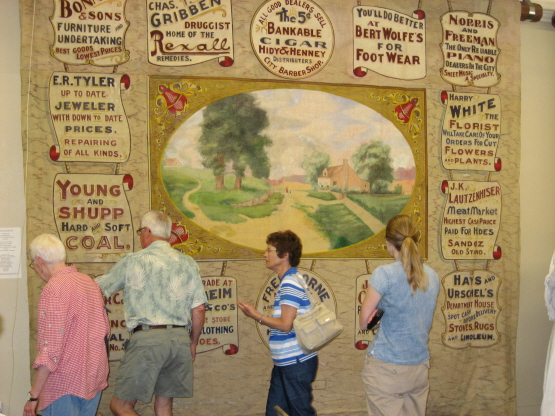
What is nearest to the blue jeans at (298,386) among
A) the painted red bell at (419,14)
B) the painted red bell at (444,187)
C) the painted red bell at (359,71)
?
the painted red bell at (444,187)

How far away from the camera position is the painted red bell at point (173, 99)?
4.29 metres

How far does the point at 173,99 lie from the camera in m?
4.30

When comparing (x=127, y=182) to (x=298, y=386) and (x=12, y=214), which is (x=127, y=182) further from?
(x=298, y=386)

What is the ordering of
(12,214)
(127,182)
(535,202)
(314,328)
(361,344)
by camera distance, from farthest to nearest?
(535,202) → (361,344) → (127,182) → (12,214) → (314,328)

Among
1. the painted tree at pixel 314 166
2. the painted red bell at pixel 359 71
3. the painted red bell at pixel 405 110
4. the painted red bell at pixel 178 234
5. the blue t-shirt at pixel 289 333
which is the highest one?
the painted red bell at pixel 359 71

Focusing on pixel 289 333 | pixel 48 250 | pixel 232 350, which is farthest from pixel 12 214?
pixel 289 333

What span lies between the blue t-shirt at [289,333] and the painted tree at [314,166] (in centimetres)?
143

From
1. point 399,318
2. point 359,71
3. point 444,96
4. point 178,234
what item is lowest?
point 399,318

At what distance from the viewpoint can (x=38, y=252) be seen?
294cm

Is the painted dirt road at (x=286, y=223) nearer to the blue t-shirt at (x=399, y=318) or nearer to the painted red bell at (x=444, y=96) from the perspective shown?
the painted red bell at (x=444, y=96)

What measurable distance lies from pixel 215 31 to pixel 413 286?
253cm

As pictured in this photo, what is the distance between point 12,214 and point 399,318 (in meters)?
2.80

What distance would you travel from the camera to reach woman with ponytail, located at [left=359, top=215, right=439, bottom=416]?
2959 millimetres

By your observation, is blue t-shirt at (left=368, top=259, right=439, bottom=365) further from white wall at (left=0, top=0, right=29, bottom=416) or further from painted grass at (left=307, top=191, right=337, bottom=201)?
white wall at (left=0, top=0, right=29, bottom=416)
